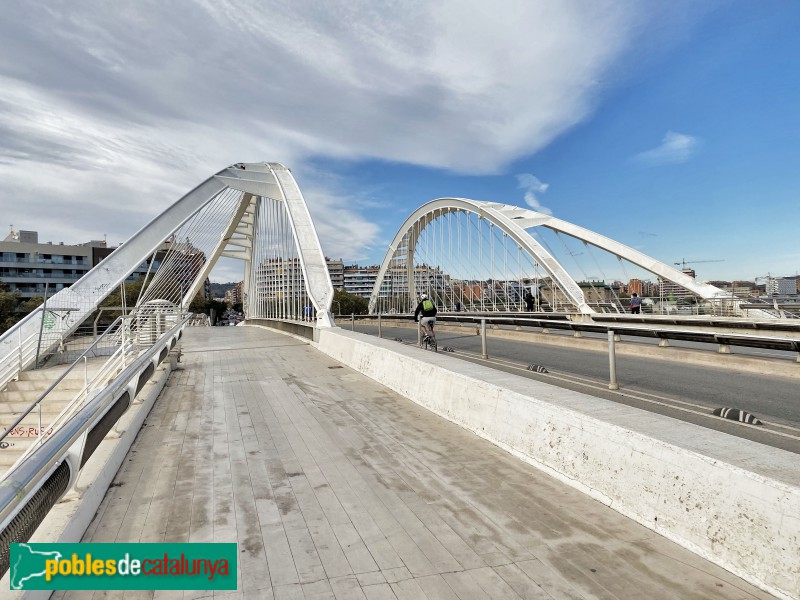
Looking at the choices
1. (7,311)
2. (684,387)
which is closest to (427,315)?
(684,387)

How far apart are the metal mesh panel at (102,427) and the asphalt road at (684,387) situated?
5.89 meters

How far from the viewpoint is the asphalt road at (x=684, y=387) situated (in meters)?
5.31

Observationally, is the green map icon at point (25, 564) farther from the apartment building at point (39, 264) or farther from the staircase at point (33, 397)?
the apartment building at point (39, 264)

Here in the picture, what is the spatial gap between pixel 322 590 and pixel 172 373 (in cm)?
985

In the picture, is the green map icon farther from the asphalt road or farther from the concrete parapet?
the asphalt road

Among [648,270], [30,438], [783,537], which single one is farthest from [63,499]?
[648,270]

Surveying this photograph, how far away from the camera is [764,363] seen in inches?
353

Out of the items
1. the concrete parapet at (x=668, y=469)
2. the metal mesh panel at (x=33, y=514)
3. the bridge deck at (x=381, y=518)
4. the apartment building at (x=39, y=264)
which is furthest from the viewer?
the apartment building at (x=39, y=264)

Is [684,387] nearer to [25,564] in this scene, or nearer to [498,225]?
[25,564]

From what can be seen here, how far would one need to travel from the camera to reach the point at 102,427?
4.10 metres

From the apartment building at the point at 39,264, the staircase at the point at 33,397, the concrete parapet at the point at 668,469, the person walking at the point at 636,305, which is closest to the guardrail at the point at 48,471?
the concrete parapet at the point at 668,469

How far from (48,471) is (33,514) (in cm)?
47

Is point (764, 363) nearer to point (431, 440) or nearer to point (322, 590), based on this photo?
point (431, 440)

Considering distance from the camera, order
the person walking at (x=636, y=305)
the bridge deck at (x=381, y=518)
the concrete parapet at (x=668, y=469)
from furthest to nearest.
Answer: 1. the person walking at (x=636, y=305)
2. the bridge deck at (x=381, y=518)
3. the concrete parapet at (x=668, y=469)
